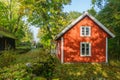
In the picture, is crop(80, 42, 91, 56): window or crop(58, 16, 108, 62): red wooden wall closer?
crop(58, 16, 108, 62): red wooden wall

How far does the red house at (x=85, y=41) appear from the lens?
34.2 m

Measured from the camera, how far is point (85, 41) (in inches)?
1362

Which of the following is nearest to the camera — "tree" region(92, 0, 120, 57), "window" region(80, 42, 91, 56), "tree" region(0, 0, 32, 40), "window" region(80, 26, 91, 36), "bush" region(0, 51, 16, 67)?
"bush" region(0, 51, 16, 67)

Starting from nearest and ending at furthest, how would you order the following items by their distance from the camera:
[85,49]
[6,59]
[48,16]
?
[6,59] → [85,49] → [48,16]

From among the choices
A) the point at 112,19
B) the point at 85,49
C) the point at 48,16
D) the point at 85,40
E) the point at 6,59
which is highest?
the point at 48,16

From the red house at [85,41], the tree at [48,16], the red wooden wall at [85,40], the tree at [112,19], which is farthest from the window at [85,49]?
the tree at [48,16]

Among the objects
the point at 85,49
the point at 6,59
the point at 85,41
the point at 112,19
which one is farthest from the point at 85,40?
the point at 6,59

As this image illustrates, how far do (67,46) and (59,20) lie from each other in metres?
16.5

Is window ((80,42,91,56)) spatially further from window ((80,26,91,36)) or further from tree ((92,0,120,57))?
tree ((92,0,120,57))

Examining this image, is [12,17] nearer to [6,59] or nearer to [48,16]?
[48,16]

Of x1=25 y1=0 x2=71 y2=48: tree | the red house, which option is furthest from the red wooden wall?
x1=25 y1=0 x2=71 y2=48: tree

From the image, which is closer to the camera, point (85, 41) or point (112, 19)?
point (85, 41)

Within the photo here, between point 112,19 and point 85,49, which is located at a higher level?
point 112,19

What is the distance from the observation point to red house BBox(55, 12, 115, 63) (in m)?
34.2
